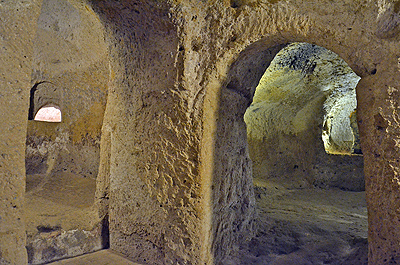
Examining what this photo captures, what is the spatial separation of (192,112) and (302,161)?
142 inches

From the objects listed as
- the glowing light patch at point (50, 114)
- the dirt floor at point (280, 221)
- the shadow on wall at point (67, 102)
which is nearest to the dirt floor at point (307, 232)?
the dirt floor at point (280, 221)

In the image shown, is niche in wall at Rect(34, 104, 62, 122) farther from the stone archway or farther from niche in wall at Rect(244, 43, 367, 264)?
the stone archway

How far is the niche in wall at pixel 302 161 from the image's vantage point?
9.37 feet

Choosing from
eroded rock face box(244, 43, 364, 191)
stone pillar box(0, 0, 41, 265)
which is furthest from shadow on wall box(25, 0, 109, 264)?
eroded rock face box(244, 43, 364, 191)

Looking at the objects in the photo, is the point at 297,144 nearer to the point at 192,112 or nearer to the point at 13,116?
the point at 192,112

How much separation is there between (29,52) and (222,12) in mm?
1293

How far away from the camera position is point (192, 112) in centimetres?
212

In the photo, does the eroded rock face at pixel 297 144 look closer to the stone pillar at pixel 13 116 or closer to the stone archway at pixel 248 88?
the stone archway at pixel 248 88

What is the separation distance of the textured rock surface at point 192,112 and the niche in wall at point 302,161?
2.23 ft

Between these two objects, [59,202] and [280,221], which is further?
[59,202]

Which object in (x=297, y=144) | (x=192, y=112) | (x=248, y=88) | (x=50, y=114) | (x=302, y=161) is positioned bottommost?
(x=302, y=161)

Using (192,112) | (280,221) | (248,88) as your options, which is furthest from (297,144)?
(192,112)

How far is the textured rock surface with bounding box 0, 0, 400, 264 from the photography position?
5.32 feet

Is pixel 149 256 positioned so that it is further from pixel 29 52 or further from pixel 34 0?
pixel 34 0
